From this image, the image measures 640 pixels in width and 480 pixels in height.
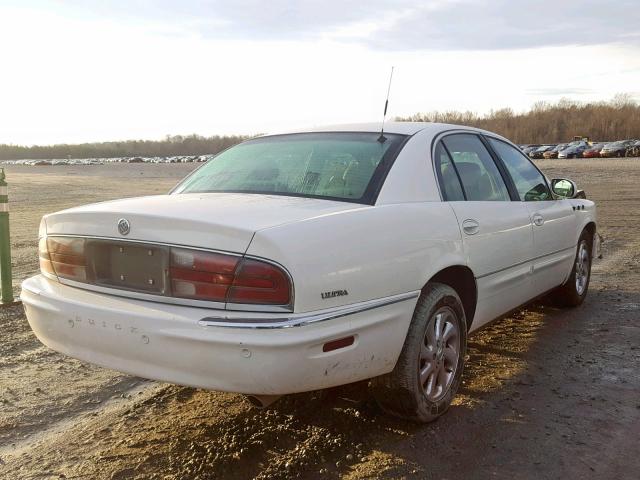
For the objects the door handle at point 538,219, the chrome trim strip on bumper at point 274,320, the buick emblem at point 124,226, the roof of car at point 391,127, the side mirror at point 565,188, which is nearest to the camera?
the chrome trim strip on bumper at point 274,320

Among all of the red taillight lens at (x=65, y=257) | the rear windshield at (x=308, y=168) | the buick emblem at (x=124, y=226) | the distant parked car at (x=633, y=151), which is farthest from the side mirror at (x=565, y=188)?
the distant parked car at (x=633, y=151)

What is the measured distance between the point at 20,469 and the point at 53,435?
35 cm

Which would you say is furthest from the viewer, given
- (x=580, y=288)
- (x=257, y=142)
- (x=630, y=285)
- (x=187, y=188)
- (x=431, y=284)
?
(x=630, y=285)

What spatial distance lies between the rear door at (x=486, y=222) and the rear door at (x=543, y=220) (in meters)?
0.17

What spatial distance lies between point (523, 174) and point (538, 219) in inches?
15.9

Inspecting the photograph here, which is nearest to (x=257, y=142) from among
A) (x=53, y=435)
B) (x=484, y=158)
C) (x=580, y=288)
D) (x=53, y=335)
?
(x=484, y=158)

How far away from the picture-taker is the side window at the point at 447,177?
142 inches

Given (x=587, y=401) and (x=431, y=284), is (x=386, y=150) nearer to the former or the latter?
(x=431, y=284)

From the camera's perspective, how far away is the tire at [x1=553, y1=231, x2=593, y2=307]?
555 cm

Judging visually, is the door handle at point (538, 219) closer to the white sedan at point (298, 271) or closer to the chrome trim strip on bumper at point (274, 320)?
the white sedan at point (298, 271)

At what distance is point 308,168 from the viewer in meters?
3.55

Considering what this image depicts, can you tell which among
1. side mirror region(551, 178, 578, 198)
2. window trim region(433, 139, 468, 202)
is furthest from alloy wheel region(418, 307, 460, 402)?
side mirror region(551, 178, 578, 198)

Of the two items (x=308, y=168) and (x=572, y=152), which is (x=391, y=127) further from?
(x=572, y=152)

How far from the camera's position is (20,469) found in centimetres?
289
